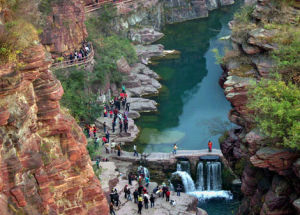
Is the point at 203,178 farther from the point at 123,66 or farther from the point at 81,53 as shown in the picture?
the point at 123,66

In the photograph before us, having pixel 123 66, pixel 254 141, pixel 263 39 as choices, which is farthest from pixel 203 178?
pixel 123 66

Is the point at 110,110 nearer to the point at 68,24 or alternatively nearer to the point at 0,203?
the point at 68,24

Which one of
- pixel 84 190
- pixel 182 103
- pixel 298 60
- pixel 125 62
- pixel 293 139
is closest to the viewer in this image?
pixel 84 190

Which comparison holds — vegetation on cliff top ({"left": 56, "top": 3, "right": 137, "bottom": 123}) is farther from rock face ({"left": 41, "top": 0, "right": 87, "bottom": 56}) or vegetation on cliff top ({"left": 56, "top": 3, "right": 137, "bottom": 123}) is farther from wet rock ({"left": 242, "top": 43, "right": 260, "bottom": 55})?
wet rock ({"left": 242, "top": 43, "right": 260, "bottom": 55})

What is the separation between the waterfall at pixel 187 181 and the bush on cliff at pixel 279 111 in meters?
13.8

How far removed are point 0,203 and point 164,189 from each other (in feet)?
62.3

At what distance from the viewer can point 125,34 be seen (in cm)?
7188

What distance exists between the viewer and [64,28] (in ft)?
168

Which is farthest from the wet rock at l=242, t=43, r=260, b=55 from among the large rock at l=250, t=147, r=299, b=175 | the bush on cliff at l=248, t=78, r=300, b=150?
the large rock at l=250, t=147, r=299, b=175

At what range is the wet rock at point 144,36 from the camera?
7356 cm

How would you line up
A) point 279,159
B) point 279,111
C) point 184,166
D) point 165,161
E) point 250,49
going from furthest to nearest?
point 184,166 → point 165,161 → point 250,49 → point 279,159 → point 279,111

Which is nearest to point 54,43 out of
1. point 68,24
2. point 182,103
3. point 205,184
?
point 68,24

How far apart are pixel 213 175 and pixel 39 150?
931 inches

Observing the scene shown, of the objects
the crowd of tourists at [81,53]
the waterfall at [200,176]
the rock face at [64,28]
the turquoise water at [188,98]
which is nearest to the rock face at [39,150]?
the waterfall at [200,176]
